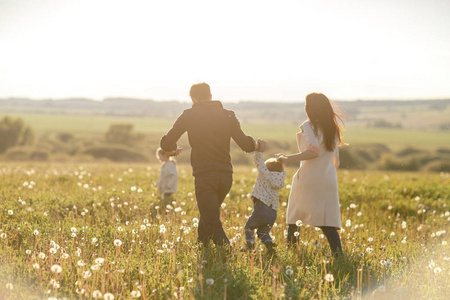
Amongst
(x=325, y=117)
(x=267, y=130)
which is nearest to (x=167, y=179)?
(x=325, y=117)

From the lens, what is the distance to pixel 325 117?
6359mm

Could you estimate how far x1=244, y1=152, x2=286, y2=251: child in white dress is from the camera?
636 cm

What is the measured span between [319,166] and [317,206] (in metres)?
0.55

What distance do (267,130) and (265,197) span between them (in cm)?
8280

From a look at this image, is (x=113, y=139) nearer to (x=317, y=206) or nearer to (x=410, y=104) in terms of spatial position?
(x=410, y=104)

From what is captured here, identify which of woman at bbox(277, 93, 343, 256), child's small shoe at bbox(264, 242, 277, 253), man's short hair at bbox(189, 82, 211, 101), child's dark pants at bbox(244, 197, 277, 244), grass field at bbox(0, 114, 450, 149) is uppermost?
man's short hair at bbox(189, 82, 211, 101)

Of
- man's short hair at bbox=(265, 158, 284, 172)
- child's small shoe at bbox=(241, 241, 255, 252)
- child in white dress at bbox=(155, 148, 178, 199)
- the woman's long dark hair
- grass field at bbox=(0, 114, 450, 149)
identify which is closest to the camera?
child's small shoe at bbox=(241, 241, 255, 252)

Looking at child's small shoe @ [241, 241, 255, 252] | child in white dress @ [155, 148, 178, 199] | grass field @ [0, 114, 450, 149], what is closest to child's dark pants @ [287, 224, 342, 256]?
child's small shoe @ [241, 241, 255, 252]

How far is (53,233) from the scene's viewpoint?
6.80 metres

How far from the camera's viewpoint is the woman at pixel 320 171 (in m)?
6.29

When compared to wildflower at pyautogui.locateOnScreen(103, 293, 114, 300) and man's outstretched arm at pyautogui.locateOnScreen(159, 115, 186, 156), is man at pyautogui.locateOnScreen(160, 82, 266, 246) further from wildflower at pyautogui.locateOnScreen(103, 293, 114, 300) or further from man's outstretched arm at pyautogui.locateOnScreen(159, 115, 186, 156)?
wildflower at pyautogui.locateOnScreen(103, 293, 114, 300)

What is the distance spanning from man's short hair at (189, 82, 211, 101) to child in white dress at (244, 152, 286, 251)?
1052 mm

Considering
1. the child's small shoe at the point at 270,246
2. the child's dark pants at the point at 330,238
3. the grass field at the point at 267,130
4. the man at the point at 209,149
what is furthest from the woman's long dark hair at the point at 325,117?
the grass field at the point at 267,130

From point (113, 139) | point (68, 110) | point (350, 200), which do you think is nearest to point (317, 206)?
point (350, 200)
